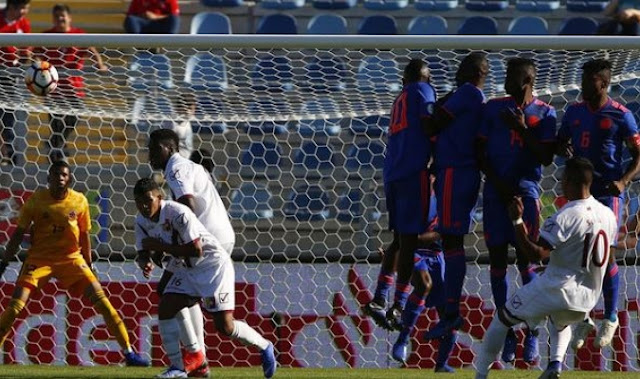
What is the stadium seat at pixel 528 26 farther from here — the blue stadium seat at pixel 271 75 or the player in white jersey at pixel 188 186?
the player in white jersey at pixel 188 186

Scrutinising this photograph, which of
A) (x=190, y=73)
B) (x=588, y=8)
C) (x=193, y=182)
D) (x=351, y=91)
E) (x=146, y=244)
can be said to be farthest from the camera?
(x=588, y=8)

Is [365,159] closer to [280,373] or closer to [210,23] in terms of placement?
[280,373]

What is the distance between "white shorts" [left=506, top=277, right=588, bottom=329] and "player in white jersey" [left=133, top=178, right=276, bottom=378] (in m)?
1.93

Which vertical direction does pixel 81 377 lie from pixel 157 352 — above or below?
above

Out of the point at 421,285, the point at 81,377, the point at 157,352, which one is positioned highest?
the point at 421,285

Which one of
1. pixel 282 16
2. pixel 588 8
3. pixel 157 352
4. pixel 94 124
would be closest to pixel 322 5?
pixel 282 16

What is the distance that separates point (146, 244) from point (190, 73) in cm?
336

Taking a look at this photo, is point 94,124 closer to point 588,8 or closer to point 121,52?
point 121,52

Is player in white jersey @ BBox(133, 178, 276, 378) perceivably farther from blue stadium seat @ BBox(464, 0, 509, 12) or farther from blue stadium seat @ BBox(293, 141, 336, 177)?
blue stadium seat @ BBox(464, 0, 509, 12)

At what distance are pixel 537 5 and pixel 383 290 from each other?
653 centimetres

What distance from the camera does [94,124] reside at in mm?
11078

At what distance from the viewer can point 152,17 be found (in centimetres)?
1323

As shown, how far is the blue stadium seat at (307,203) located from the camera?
1049cm

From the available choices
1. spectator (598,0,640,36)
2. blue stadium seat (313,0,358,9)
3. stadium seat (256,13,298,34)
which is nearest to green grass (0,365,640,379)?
spectator (598,0,640,36)
